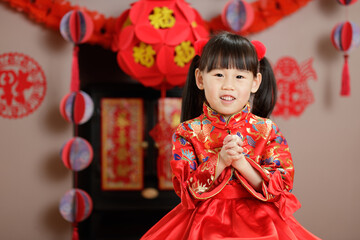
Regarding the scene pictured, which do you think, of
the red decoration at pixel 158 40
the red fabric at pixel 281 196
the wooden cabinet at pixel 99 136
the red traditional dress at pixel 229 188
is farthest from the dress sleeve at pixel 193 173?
the wooden cabinet at pixel 99 136

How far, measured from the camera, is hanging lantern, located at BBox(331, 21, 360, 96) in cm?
188

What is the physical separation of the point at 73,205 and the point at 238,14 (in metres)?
1.15

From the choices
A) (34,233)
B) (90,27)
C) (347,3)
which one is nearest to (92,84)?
(90,27)

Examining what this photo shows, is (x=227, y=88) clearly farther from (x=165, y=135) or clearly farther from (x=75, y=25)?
(x=75, y=25)

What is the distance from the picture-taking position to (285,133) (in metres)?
2.02

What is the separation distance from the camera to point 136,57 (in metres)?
1.68

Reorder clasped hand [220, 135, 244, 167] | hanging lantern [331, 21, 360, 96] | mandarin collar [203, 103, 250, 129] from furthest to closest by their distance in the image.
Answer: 1. hanging lantern [331, 21, 360, 96]
2. mandarin collar [203, 103, 250, 129]
3. clasped hand [220, 135, 244, 167]

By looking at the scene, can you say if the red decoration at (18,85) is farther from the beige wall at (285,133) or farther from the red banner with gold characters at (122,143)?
the red banner with gold characters at (122,143)

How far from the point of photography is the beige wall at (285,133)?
1898mm

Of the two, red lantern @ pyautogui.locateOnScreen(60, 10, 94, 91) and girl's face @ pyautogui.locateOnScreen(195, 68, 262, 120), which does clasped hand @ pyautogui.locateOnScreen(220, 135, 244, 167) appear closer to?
girl's face @ pyautogui.locateOnScreen(195, 68, 262, 120)

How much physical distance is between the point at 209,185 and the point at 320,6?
1411 millimetres

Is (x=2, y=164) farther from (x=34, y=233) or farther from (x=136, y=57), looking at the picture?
(x=136, y=57)

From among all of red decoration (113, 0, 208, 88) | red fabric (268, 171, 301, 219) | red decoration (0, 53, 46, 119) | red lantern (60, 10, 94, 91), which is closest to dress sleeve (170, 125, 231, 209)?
red fabric (268, 171, 301, 219)

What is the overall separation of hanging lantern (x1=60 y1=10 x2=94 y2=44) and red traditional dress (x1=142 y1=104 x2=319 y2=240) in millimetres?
845
